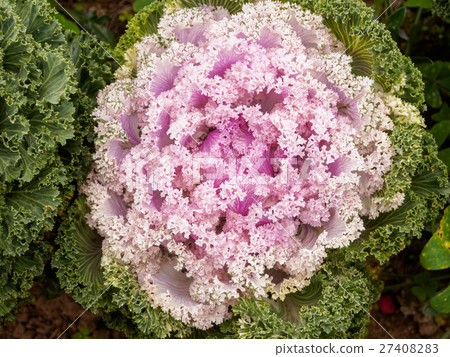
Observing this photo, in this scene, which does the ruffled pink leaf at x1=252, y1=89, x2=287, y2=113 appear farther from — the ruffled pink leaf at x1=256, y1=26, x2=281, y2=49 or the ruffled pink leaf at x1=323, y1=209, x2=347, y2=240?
the ruffled pink leaf at x1=323, y1=209, x2=347, y2=240

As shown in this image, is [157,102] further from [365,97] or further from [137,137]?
[365,97]

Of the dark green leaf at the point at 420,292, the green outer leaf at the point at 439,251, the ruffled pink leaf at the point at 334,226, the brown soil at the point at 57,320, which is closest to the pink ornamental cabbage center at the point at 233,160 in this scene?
the ruffled pink leaf at the point at 334,226

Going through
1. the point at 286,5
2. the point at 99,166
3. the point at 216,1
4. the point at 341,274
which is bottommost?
the point at 99,166

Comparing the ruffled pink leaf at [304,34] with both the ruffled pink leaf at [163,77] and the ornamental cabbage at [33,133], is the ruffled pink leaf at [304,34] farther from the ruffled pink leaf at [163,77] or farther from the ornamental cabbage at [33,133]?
the ornamental cabbage at [33,133]

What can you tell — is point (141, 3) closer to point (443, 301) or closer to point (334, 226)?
point (334, 226)

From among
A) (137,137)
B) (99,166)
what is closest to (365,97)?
(137,137)

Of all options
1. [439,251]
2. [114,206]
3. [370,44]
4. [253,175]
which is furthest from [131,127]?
[439,251]
